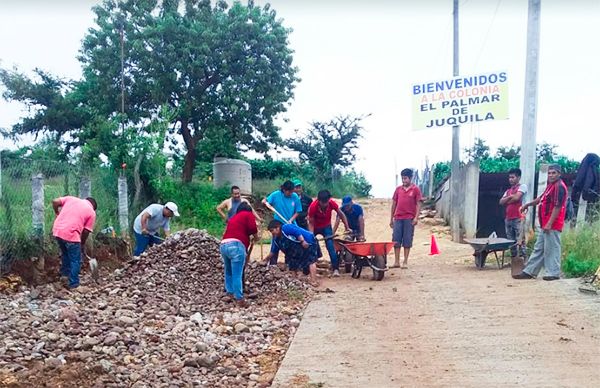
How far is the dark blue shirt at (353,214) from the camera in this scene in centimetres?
1026

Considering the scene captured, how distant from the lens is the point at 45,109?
24.2 metres

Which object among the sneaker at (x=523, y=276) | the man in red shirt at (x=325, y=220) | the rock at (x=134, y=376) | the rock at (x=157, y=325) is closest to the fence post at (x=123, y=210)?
the rock at (x=157, y=325)

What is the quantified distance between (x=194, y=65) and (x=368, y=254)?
1444 centimetres

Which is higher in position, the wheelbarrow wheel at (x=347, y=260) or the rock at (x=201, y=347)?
the wheelbarrow wheel at (x=347, y=260)

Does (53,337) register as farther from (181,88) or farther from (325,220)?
(181,88)

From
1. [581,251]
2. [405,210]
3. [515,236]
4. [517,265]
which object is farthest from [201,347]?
[515,236]

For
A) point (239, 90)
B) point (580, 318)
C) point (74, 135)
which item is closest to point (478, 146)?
point (239, 90)

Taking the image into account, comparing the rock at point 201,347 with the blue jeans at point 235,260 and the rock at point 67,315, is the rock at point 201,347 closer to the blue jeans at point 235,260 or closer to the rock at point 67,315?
the rock at point 67,315

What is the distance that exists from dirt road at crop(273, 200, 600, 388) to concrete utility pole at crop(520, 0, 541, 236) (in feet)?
7.17

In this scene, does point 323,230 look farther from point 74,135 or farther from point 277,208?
point 74,135

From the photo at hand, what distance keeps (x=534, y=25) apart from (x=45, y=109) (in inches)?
792

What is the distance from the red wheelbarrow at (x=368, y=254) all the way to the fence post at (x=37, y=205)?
4464 millimetres

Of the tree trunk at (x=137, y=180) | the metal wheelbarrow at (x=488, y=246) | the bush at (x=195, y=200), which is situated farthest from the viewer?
the bush at (x=195, y=200)

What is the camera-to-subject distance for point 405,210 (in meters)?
10.1
